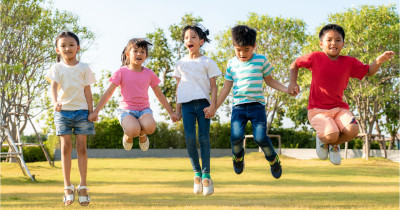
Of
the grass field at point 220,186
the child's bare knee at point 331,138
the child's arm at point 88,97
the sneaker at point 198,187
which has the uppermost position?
the child's arm at point 88,97

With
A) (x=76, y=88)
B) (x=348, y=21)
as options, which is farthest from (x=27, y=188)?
Answer: (x=348, y=21)

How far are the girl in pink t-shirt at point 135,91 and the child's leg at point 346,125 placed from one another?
8.51 ft

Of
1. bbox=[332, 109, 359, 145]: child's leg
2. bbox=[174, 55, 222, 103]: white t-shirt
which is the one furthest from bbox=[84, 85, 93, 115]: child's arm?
bbox=[332, 109, 359, 145]: child's leg

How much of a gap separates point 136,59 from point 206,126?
158 cm

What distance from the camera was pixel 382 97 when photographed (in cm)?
3164

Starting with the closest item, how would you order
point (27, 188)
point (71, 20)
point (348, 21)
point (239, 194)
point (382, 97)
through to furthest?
point (239, 194), point (27, 188), point (348, 21), point (71, 20), point (382, 97)

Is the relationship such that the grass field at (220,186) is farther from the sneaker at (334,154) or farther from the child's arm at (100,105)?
the child's arm at (100,105)

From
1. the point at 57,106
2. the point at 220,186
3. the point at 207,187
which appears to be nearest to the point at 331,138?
the point at 207,187

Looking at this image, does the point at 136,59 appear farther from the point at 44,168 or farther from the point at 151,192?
the point at 44,168

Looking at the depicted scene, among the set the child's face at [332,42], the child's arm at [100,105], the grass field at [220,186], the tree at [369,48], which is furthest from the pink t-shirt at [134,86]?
the tree at [369,48]

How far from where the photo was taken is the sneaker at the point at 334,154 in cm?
765

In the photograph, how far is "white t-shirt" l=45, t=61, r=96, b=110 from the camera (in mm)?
7504

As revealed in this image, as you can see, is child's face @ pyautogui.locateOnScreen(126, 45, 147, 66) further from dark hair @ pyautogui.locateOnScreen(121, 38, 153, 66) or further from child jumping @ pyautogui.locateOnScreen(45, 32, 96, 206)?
child jumping @ pyautogui.locateOnScreen(45, 32, 96, 206)

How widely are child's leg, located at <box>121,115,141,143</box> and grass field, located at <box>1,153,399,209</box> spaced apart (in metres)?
7.64
